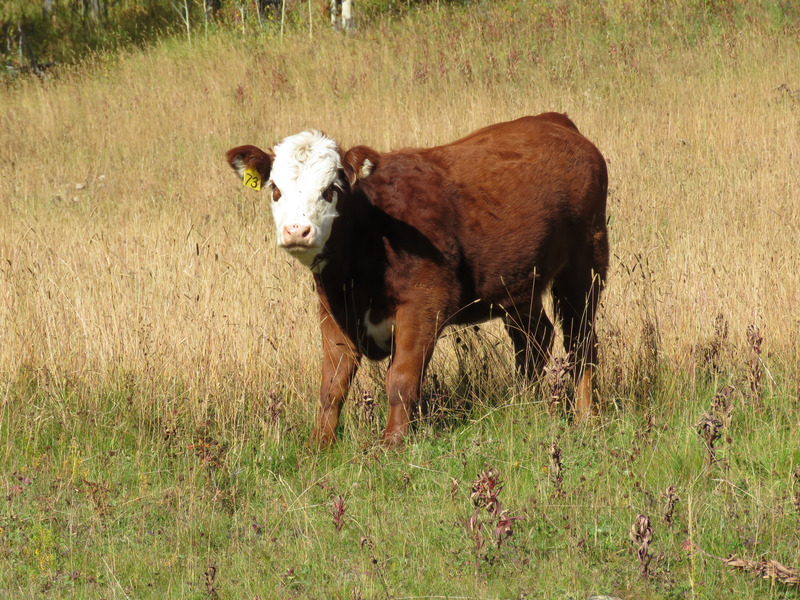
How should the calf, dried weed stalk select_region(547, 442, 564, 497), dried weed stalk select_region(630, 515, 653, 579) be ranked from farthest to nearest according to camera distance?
the calf → dried weed stalk select_region(547, 442, 564, 497) → dried weed stalk select_region(630, 515, 653, 579)

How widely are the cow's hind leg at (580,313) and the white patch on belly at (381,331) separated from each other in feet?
4.18

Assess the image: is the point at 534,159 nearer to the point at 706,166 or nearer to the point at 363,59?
the point at 706,166

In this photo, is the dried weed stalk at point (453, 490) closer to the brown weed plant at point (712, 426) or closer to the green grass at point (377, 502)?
the green grass at point (377, 502)

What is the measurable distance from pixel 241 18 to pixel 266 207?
10300mm

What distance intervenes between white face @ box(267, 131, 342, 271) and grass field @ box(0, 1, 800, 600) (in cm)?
84

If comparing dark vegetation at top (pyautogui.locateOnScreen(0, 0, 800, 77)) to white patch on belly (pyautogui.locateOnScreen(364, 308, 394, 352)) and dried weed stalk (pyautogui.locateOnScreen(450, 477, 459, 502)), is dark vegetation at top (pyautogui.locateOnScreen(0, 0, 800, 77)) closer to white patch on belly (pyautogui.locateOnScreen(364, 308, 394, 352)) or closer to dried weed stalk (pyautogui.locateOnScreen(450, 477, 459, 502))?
white patch on belly (pyautogui.locateOnScreen(364, 308, 394, 352))

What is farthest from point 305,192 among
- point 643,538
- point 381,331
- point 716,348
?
point 716,348

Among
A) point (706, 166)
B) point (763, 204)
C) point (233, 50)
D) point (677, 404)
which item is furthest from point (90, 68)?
point (677, 404)

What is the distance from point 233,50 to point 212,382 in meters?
12.5

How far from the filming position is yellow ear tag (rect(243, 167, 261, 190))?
477cm

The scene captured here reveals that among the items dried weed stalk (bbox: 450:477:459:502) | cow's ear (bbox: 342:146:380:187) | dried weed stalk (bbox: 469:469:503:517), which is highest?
cow's ear (bbox: 342:146:380:187)

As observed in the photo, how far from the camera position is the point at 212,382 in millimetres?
5148

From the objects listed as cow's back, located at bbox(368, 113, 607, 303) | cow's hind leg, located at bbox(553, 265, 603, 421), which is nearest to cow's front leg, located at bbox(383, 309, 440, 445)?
cow's back, located at bbox(368, 113, 607, 303)

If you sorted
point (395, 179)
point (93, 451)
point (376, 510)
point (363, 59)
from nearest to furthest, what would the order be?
point (376, 510) → point (93, 451) → point (395, 179) → point (363, 59)
